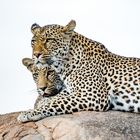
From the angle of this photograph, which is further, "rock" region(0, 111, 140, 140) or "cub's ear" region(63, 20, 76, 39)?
"cub's ear" region(63, 20, 76, 39)

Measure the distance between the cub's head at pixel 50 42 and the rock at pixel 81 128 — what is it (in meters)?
1.74

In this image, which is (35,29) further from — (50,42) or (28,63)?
(28,63)

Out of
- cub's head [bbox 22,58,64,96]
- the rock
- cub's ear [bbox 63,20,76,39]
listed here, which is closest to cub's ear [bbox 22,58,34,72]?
cub's head [bbox 22,58,64,96]

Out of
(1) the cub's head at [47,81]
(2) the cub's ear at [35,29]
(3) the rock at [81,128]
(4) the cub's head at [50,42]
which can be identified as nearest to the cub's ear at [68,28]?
(4) the cub's head at [50,42]

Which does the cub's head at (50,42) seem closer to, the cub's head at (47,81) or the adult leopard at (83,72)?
the adult leopard at (83,72)

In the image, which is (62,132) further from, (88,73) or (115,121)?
(88,73)

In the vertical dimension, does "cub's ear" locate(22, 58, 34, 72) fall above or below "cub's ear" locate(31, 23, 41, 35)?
below

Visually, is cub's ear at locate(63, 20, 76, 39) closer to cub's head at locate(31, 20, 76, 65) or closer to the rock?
cub's head at locate(31, 20, 76, 65)

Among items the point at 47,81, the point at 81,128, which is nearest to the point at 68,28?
the point at 47,81

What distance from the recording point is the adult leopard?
15938mm

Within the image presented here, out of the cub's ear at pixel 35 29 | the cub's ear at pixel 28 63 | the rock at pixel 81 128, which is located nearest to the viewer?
the rock at pixel 81 128

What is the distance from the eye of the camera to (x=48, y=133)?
1503 centimetres

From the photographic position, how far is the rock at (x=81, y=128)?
14.7 meters

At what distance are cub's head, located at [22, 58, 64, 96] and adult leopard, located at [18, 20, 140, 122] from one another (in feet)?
0.52
